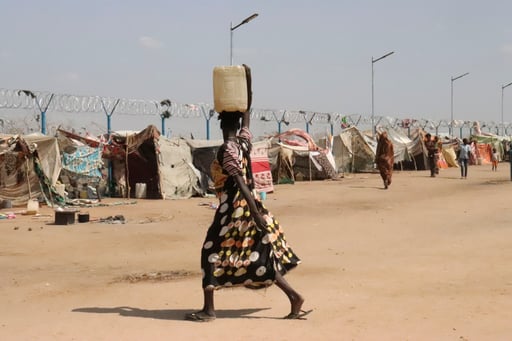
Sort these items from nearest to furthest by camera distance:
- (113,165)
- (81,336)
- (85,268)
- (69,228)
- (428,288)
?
(81,336), (428,288), (85,268), (69,228), (113,165)

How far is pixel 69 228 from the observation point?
11773 millimetres

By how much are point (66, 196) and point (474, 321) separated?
533 inches

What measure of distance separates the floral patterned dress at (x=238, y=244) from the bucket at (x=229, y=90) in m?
0.26

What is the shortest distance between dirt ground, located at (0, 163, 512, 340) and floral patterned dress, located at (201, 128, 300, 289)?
13.9 inches

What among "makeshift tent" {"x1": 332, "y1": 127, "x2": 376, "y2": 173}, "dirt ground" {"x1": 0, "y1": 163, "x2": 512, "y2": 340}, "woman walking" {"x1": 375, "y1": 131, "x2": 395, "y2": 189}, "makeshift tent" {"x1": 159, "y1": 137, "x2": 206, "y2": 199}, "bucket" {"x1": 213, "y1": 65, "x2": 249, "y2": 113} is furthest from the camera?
"makeshift tent" {"x1": 332, "y1": 127, "x2": 376, "y2": 173}

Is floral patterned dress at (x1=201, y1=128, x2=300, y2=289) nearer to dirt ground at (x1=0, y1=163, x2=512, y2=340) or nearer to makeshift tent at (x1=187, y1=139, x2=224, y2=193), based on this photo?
dirt ground at (x1=0, y1=163, x2=512, y2=340)

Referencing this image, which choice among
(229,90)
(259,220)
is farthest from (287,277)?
(229,90)

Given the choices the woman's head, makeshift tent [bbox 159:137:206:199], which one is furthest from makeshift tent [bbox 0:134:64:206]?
the woman's head

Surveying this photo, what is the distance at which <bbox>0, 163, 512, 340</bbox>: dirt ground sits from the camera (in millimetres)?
4867

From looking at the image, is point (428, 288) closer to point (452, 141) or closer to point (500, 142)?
point (452, 141)

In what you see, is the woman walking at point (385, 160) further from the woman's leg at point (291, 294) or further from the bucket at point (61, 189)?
the woman's leg at point (291, 294)

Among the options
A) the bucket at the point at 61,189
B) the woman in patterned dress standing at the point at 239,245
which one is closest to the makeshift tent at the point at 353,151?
the bucket at the point at 61,189

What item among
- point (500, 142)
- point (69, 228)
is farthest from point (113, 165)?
point (500, 142)

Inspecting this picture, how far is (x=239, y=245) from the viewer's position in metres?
5.05
